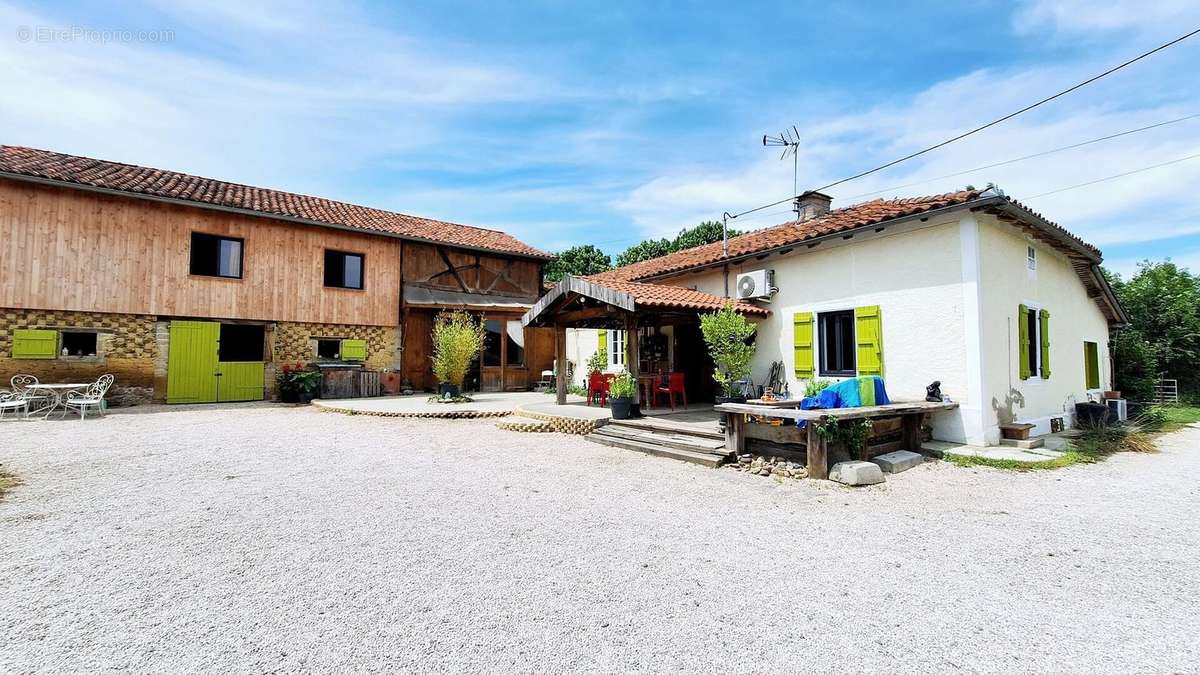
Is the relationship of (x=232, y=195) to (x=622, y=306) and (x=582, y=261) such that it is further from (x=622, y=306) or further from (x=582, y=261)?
(x=582, y=261)

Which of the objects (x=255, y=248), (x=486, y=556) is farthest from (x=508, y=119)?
(x=486, y=556)

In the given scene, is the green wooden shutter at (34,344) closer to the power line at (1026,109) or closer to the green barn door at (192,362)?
the green barn door at (192,362)

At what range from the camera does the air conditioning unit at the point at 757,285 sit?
33.2 ft

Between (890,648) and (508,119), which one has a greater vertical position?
(508,119)

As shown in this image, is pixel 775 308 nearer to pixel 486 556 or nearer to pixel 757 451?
→ pixel 757 451

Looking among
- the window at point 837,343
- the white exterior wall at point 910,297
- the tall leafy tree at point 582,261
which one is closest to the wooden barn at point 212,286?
the white exterior wall at point 910,297

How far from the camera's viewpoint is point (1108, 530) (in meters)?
4.44

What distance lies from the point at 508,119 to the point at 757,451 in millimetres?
9237

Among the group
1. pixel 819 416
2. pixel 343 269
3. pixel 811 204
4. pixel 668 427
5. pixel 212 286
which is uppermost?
pixel 811 204

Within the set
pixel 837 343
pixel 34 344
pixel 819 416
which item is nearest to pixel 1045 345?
pixel 837 343

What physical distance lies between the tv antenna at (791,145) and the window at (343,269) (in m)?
12.5

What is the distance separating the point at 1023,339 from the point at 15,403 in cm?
1910

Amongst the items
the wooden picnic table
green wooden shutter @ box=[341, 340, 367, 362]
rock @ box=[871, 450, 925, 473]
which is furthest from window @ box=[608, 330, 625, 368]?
rock @ box=[871, 450, 925, 473]

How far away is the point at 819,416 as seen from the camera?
591cm
